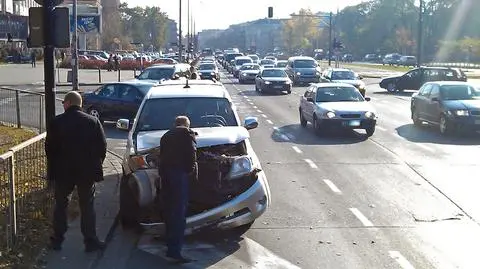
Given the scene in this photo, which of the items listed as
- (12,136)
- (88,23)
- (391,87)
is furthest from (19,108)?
(88,23)

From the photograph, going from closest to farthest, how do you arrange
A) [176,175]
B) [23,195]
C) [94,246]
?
[176,175]
[94,246]
[23,195]

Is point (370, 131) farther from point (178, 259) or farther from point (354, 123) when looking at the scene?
point (178, 259)

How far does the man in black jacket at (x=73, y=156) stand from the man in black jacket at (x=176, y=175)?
2.47ft

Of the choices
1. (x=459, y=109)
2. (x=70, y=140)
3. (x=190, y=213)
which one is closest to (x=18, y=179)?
(x=70, y=140)

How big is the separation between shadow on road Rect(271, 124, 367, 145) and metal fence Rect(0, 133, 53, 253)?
950cm

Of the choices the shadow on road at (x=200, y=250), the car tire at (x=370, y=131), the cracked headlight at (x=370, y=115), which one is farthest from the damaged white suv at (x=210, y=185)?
the car tire at (x=370, y=131)

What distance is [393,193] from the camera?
11.3 m

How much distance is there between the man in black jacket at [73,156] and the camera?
24.8ft

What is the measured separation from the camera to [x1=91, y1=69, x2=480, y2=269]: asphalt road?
7.69 m

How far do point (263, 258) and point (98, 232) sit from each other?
226 cm

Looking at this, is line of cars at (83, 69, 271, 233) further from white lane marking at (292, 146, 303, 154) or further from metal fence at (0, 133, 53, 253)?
white lane marking at (292, 146, 303, 154)

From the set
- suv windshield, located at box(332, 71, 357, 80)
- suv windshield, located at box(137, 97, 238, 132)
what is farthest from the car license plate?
suv windshield, located at box(332, 71, 357, 80)

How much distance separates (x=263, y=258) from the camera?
768cm

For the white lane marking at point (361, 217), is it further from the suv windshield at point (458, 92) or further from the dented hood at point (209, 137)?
the suv windshield at point (458, 92)
